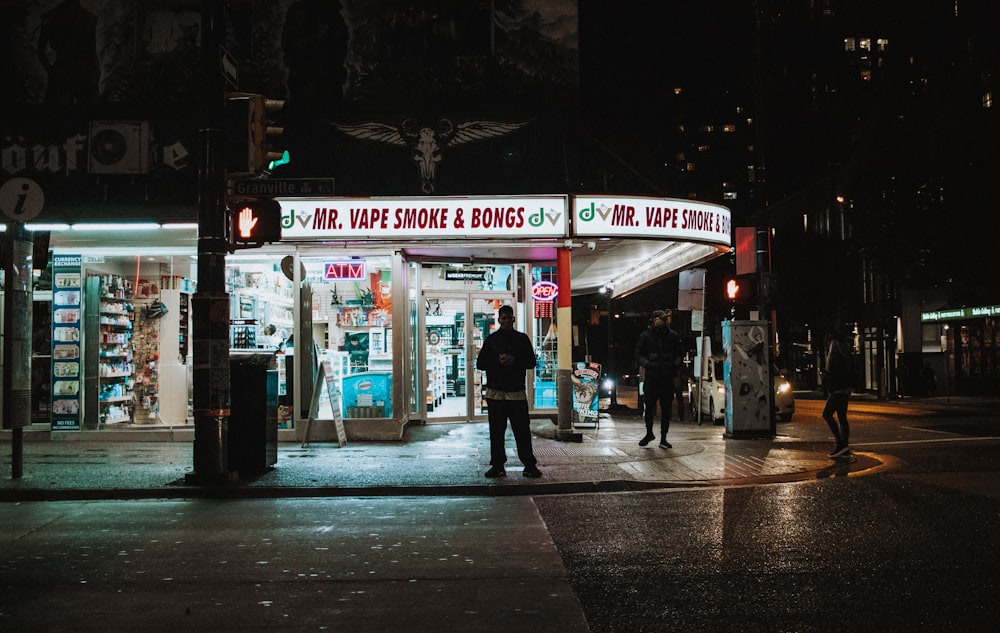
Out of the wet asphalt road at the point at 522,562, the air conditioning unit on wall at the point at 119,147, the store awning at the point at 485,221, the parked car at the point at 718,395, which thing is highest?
the air conditioning unit on wall at the point at 119,147

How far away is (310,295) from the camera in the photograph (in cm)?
1377

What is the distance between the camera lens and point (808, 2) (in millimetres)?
81062

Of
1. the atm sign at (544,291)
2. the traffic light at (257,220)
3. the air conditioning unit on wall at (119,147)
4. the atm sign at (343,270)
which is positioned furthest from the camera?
the atm sign at (544,291)

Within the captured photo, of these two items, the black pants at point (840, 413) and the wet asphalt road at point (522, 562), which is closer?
the wet asphalt road at point (522, 562)

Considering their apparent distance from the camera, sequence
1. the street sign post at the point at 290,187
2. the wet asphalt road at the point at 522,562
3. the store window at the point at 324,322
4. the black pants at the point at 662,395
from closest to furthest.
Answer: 1. the wet asphalt road at the point at 522,562
2. the street sign post at the point at 290,187
3. the black pants at the point at 662,395
4. the store window at the point at 324,322

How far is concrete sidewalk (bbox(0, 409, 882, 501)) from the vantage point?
9.09 meters

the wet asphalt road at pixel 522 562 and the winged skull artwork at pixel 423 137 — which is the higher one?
the winged skull artwork at pixel 423 137

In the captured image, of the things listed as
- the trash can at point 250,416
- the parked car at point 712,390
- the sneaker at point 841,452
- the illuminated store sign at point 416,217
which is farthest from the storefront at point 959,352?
the trash can at point 250,416

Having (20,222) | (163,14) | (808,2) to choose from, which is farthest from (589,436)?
(808,2)

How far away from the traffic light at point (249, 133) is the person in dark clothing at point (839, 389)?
310 inches

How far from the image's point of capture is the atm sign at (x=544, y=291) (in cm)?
1609

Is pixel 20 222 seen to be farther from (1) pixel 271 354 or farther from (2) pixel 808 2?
(2) pixel 808 2

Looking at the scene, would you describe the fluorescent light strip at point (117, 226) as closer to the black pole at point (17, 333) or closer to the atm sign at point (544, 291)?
the black pole at point (17, 333)

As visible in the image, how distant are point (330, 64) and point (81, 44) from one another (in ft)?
14.3
